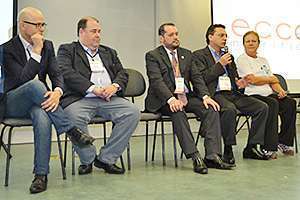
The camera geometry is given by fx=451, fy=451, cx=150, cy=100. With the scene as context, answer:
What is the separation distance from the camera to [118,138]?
325cm

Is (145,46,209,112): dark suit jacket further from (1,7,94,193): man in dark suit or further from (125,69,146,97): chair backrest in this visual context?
(1,7,94,193): man in dark suit

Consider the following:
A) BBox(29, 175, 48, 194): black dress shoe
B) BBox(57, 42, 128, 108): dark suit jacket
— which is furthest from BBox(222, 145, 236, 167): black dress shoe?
BBox(29, 175, 48, 194): black dress shoe

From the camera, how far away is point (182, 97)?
11.9ft

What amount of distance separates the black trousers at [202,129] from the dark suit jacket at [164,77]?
10 cm

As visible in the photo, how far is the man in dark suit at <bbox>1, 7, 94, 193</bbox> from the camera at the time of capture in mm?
2746

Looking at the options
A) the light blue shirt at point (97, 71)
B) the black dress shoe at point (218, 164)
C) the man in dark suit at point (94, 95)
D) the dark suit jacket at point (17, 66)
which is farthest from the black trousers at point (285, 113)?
the dark suit jacket at point (17, 66)

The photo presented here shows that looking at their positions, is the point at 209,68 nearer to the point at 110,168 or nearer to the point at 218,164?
the point at 218,164

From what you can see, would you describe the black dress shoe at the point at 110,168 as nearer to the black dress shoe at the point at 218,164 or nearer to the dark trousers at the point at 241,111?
the black dress shoe at the point at 218,164

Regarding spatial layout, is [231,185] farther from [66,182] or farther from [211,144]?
[66,182]

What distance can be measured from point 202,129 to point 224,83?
23.3 inches

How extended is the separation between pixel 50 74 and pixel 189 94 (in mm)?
1199

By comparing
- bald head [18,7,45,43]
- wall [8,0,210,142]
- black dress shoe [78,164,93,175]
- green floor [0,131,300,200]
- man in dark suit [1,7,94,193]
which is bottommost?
green floor [0,131,300,200]

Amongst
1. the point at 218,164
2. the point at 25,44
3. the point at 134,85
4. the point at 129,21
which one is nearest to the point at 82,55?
the point at 25,44

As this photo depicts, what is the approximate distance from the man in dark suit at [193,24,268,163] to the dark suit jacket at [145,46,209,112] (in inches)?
5.7
